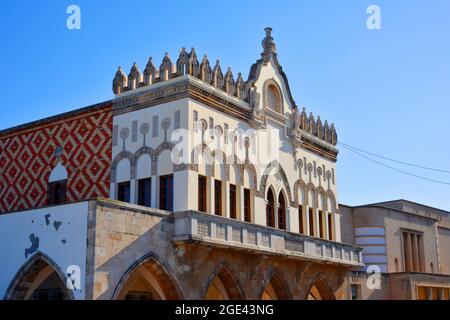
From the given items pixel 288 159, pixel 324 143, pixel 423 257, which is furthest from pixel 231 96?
pixel 423 257

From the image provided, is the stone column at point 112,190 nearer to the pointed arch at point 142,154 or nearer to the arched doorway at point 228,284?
the pointed arch at point 142,154

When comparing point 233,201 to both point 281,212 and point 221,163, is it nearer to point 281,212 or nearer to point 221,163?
point 221,163

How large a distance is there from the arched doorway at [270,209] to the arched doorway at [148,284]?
5.69m

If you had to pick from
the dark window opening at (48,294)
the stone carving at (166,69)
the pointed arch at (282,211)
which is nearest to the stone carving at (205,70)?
the stone carving at (166,69)

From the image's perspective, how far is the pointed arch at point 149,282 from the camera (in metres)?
18.7

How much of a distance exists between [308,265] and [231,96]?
7.36m

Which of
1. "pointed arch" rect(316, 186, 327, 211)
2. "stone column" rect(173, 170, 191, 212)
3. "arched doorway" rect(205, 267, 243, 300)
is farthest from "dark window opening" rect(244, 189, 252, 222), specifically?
"pointed arch" rect(316, 186, 327, 211)

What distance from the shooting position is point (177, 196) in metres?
21.3

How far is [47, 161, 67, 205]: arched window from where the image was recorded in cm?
2467

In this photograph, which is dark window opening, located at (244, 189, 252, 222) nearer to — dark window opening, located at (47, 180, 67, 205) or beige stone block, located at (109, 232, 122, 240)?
beige stone block, located at (109, 232, 122, 240)

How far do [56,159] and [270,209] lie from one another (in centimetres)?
837

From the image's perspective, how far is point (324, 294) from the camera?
27969mm

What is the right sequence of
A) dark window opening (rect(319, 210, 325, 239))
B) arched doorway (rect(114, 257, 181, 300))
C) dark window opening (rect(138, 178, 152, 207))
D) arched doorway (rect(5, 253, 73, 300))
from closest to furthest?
1. arched doorway (rect(5, 253, 73, 300))
2. arched doorway (rect(114, 257, 181, 300))
3. dark window opening (rect(138, 178, 152, 207))
4. dark window opening (rect(319, 210, 325, 239))

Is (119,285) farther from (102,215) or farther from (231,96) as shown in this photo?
(231,96)
